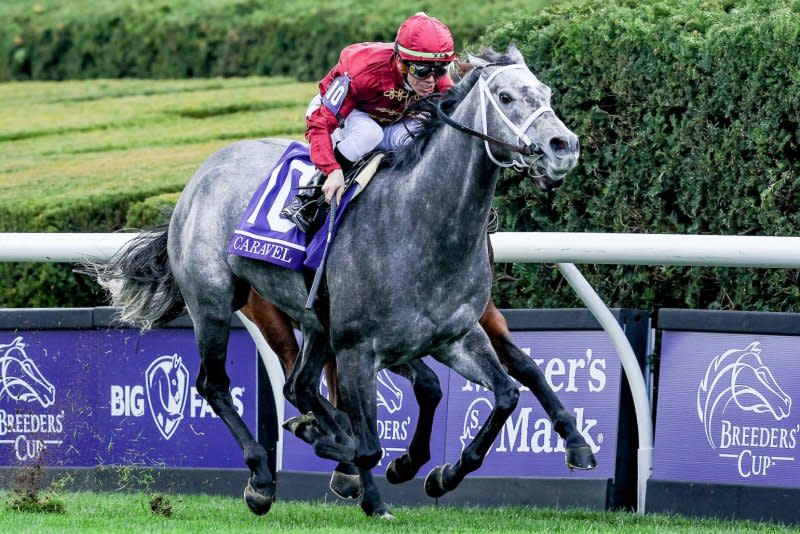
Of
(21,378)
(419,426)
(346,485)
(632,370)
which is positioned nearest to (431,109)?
(419,426)

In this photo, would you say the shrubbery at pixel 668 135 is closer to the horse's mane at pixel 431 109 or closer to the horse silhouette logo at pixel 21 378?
the horse's mane at pixel 431 109

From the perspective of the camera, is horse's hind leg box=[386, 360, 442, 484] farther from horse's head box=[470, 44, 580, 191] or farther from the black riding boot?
horse's head box=[470, 44, 580, 191]

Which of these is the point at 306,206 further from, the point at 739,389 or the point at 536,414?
the point at 739,389

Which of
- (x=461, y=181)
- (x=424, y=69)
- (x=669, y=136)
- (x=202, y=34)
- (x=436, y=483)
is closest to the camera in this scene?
(x=461, y=181)

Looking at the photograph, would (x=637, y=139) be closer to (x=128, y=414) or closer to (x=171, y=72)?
(x=128, y=414)

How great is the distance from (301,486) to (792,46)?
107 inches

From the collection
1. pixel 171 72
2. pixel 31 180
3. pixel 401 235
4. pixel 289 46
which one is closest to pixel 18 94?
pixel 171 72

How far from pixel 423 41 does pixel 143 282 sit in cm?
182

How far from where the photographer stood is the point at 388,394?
637 centimetres

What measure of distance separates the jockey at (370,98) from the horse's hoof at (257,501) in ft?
3.32

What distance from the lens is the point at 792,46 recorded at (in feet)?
20.1

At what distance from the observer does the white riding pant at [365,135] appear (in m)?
5.53

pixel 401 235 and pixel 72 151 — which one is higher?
pixel 401 235

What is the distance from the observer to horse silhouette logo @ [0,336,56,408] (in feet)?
22.5
